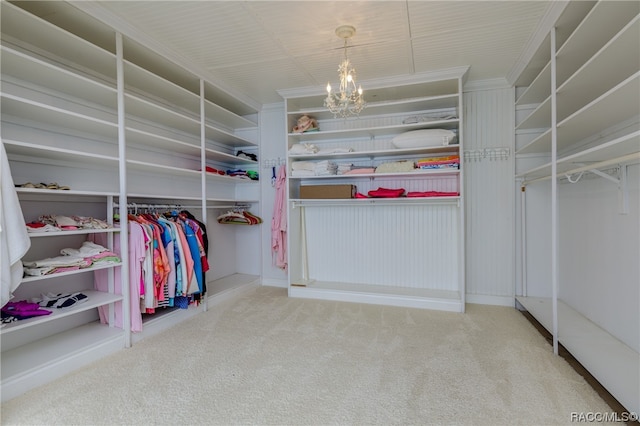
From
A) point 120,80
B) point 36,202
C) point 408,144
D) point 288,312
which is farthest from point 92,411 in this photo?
point 408,144

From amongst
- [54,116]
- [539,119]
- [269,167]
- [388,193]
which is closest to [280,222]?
[269,167]

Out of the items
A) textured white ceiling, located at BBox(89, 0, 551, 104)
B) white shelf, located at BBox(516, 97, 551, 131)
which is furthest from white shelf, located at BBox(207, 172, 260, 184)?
white shelf, located at BBox(516, 97, 551, 131)

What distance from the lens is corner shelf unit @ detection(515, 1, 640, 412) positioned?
1616 mm

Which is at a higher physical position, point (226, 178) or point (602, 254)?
point (226, 178)

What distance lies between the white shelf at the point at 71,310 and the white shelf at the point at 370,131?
250 cm

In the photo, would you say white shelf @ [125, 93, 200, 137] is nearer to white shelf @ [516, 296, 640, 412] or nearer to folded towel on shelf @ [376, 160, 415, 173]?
folded towel on shelf @ [376, 160, 415, 173]

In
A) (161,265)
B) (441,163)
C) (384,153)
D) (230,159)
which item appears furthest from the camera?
(230,159)

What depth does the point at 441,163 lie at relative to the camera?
3.14 m

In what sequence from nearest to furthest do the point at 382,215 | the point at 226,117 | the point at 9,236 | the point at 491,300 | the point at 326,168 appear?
the point at 9,236 < the point at 491,300 < the point at 326,168 < the point at 382,215 < the point at 226,117

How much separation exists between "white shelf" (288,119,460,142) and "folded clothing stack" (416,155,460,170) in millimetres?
365

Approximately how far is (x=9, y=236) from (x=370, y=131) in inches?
124

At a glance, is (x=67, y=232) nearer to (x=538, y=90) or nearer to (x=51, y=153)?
(x=51, y=153)

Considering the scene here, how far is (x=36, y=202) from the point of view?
7.32ft

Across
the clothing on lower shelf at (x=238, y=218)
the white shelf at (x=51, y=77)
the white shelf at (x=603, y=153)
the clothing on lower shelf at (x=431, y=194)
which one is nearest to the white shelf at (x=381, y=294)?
the clothing on lower shelf at (x=238, y=218)
